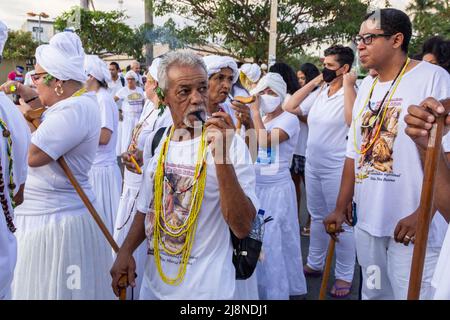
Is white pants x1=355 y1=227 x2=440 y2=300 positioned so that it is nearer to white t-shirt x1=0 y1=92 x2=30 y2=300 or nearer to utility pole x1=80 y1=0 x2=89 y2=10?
white t-shirt x1=0 y1=92 x2=30 y2=300

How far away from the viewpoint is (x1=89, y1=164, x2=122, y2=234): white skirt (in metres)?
4.82

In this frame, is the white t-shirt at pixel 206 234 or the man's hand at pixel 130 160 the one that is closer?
the white t-shirt at pixel 206 234

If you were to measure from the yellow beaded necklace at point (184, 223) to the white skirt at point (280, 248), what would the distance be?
197 centimetres

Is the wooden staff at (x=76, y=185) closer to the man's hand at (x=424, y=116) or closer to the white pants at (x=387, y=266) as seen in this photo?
the white pants at (x=387, y=266)

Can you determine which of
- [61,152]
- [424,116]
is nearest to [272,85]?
[61,152]

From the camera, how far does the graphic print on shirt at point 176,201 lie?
2270 mm

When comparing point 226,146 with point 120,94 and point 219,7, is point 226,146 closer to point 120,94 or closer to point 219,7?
point 120,94

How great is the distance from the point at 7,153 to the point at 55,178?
31.3 inches

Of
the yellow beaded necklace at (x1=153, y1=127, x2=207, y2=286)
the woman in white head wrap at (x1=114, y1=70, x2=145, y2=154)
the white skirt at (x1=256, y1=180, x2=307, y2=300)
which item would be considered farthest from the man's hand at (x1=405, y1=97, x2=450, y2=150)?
the woman in white head wrap at (x1=114, y1=70, x2=145, y2=154)

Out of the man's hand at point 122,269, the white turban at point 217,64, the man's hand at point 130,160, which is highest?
the white turban at point 217,64

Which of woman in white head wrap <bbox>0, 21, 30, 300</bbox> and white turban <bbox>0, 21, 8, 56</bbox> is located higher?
white turban <bbox>0, 21, 8, 56</bbox>

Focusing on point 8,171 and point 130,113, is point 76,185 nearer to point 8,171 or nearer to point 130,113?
point 8,171

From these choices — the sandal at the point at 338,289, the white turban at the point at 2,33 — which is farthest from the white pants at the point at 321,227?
the white turban at the point at 2,33

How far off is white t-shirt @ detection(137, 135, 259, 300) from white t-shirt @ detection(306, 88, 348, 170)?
2589 millimetres
